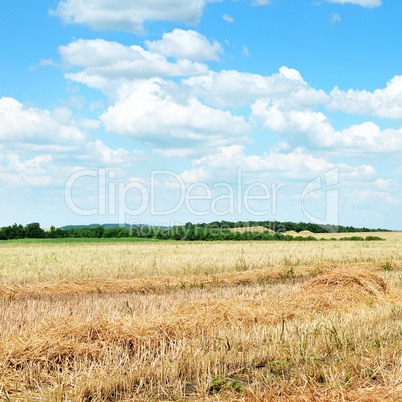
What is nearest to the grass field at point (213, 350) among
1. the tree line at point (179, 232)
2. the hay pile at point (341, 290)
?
the hay pile at point (341, 290)

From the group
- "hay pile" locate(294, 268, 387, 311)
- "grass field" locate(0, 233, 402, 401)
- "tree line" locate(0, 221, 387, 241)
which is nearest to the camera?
"grass field" locate(0, 233, 402, 401)

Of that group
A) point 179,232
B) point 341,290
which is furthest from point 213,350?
point 179,232

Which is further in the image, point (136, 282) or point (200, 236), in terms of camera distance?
point (200, 236)

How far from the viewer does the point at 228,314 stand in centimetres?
797

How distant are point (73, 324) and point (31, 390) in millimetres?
1890

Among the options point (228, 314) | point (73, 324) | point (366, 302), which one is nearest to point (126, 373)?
point (73, 324)

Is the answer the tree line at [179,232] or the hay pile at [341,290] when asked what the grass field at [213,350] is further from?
the tree line at [179,232]

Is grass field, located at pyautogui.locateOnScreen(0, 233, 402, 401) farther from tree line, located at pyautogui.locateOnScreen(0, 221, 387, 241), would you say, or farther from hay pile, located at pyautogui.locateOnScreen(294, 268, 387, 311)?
tree line, located at pyautogui.locateOnScreen(0, 221, 387, 241)

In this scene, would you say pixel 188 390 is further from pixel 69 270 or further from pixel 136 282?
pixel 69 270

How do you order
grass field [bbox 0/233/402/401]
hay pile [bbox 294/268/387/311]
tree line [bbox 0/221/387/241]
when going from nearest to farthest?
grass field [bbox 0/233/402/401], hay pile [bbox 294/268/387/311], tree line [bbox 0/221/387/241]

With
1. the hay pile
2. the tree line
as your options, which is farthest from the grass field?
the tree line

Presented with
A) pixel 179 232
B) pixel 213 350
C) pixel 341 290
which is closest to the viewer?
pixel 213 350

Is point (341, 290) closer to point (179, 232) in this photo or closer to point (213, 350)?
point (213, 350)

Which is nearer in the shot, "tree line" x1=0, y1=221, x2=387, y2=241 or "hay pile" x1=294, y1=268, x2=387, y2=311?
"hay pile" x1=294, y1=268, x2=387, y2=311
